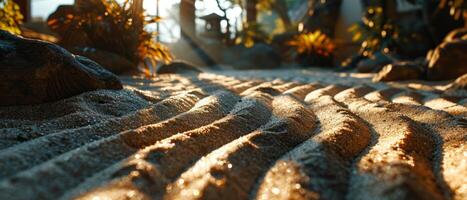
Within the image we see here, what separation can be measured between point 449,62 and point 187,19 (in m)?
8.82

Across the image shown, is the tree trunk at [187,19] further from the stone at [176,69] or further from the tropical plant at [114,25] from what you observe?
the tropical plant at [114,25]

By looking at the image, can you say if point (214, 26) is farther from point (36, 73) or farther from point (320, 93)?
point (36, 73)

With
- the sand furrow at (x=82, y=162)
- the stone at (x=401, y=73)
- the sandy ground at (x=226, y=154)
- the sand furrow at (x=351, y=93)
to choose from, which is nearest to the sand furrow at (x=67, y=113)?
the sandy ground at (x=226, y=154)

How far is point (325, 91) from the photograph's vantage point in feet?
10.4

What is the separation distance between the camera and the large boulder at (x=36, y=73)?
1.96 metres

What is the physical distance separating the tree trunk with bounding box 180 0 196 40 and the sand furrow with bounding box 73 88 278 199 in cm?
1109

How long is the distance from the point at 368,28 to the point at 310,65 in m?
1.85

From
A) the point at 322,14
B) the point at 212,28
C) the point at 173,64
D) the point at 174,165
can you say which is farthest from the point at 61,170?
the point at 322,14

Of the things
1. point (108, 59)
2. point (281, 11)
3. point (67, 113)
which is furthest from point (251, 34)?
point (67, 113)

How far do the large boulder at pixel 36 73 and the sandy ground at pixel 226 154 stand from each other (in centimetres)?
11

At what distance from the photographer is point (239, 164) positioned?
1.18 m

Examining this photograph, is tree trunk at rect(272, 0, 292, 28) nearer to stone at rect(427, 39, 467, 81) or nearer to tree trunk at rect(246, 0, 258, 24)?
tree trunk at rect(246, 0, 258, 24)

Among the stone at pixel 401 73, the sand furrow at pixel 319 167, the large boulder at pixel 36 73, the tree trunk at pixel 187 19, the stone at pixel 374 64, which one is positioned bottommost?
the stone at pixel 374 64

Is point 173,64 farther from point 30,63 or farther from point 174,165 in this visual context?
point 174,165
